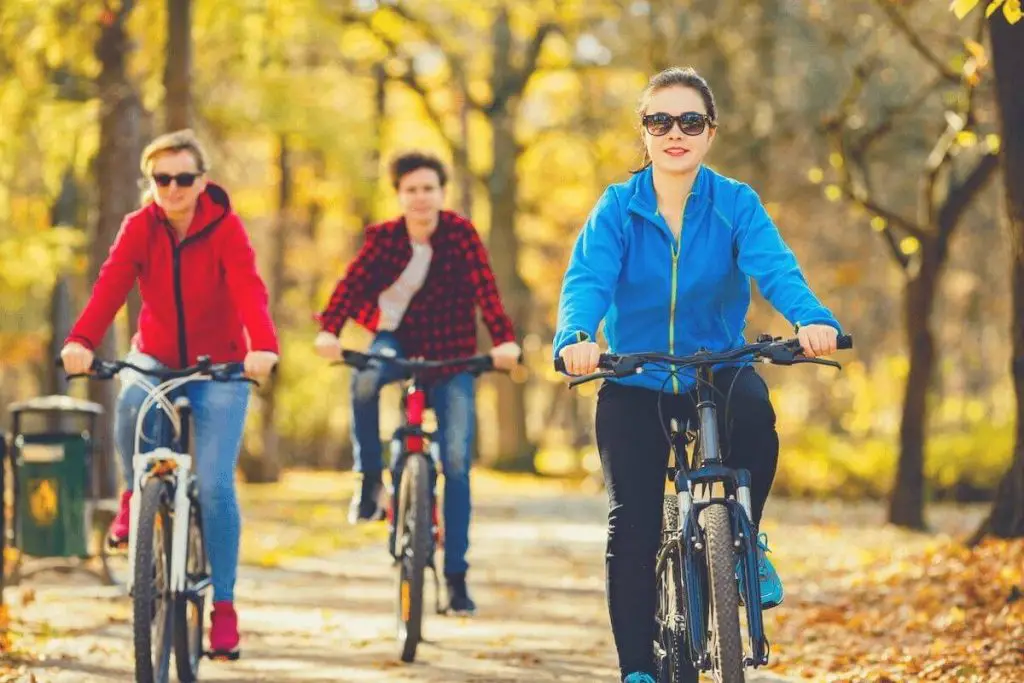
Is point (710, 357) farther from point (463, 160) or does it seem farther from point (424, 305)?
point (463, 160)

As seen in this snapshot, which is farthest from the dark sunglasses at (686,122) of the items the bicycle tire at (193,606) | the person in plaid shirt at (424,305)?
the person in plaid shirt at (424,305)

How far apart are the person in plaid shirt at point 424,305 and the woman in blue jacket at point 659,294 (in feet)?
9.23

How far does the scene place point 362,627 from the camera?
870 centimetres

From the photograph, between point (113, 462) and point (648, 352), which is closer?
point (648, 352)

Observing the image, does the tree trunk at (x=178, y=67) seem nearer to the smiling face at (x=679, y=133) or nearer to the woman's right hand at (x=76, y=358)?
the woman's right hand at (x=76, y=358)

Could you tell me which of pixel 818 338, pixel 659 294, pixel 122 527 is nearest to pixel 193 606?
pixel 122 527

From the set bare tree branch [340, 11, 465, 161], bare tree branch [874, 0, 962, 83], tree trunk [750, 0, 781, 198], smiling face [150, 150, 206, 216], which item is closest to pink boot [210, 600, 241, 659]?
smiling face [150, 150, 206, 216]

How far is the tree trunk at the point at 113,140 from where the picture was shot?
12875 millimetres

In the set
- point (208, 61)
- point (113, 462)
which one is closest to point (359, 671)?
point (113, 462)

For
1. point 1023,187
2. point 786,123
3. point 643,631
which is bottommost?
point 643,631

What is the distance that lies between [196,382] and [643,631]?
2.35m

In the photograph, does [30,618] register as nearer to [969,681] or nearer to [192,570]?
[192,570]

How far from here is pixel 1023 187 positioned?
30.7 feet

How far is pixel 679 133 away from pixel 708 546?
4.37 ft
